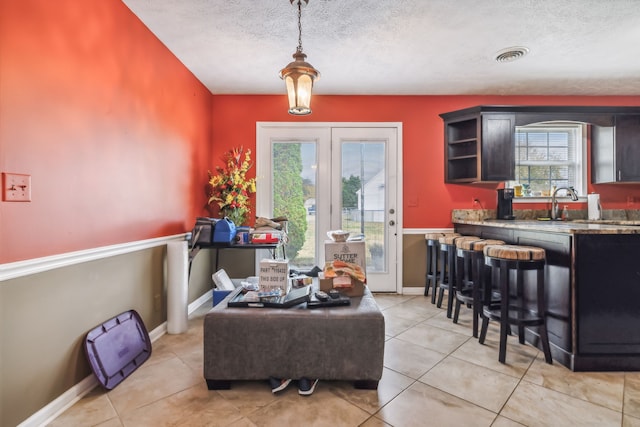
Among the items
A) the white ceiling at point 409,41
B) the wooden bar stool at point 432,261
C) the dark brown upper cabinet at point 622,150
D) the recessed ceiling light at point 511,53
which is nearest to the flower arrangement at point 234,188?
the white ceiling at point 409,41

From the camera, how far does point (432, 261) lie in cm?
373

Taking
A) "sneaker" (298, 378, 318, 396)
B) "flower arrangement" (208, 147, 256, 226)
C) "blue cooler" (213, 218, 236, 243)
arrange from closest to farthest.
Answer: "sneaker" (298, 378, 318, 396) → "blue cooler" (213, 218, 236, 243) → "flower arrangement" (208, 147, 256, 226)

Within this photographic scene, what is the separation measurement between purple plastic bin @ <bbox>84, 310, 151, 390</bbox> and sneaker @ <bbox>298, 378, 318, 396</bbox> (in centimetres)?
119

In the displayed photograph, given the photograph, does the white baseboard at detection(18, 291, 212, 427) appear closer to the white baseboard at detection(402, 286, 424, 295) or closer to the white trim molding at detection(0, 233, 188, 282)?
the white trim molding at detection(0, 233, 188, 282)

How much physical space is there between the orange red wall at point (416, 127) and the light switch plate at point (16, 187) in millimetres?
2589

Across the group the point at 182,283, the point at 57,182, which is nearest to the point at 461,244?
the point at 182,283

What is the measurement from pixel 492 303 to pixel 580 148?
2.98m

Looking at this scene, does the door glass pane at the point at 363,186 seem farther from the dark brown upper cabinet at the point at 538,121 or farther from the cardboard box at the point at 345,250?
the cardboard box at the point at 345,250

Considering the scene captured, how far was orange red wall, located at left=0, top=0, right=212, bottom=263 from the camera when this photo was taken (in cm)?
148

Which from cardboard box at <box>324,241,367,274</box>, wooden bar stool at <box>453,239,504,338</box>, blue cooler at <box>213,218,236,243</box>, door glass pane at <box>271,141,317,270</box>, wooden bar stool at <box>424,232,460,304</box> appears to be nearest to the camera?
cardboard box at <box>324,241,367,274</box>

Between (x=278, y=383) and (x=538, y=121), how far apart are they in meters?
4.08

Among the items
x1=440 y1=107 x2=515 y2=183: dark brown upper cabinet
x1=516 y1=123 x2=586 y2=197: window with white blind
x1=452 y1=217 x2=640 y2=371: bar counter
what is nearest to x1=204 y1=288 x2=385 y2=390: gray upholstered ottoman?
x1=452 y1=217 x2=640 y2=371: bar counter

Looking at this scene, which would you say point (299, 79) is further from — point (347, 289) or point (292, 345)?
point (292, 345)

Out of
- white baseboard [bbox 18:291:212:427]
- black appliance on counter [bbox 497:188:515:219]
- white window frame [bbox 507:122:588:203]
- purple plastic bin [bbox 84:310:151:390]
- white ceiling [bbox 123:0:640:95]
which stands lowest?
white baseboard [bbox 18:291:212:427]
